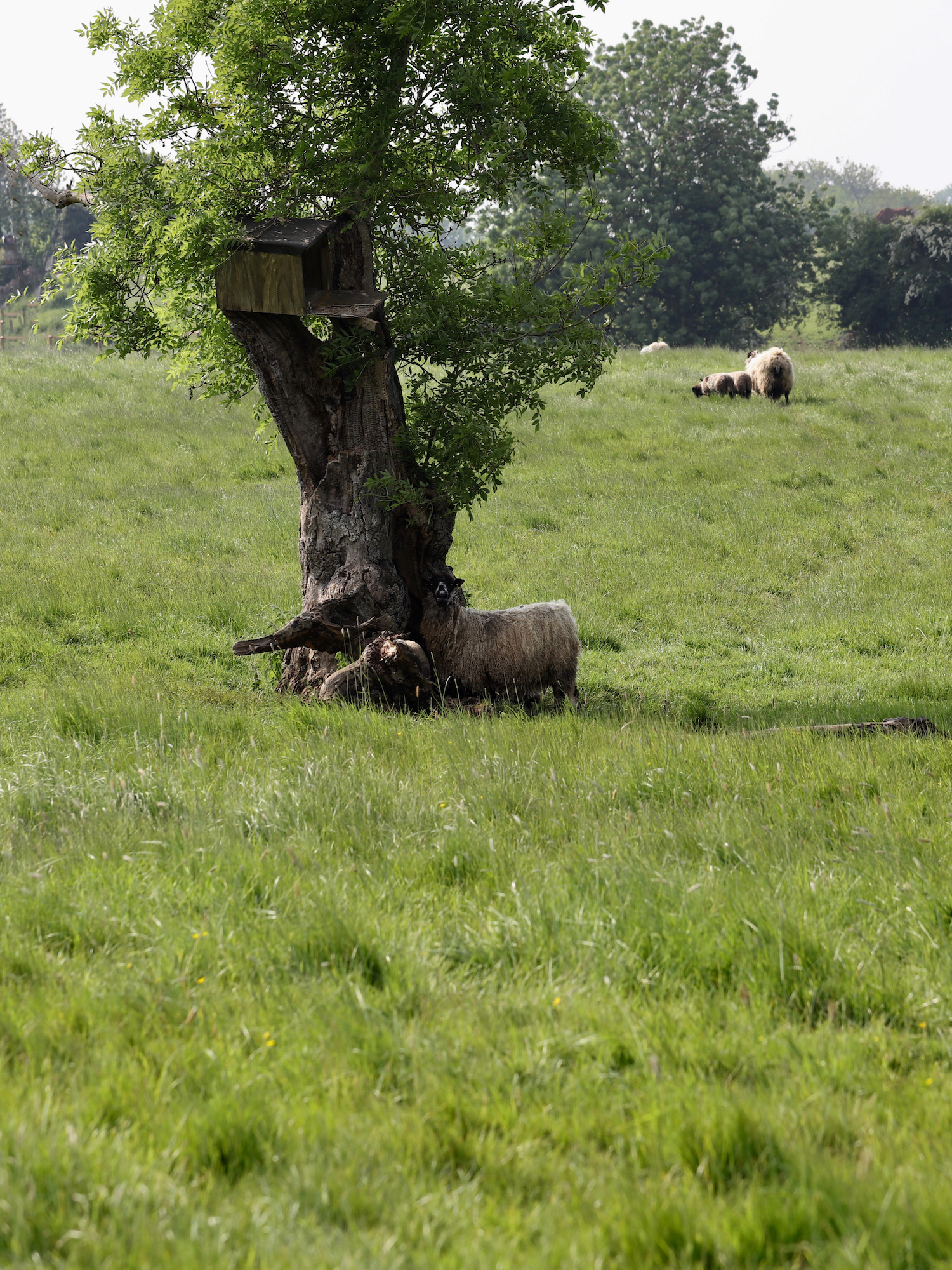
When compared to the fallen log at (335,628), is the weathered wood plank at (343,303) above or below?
above

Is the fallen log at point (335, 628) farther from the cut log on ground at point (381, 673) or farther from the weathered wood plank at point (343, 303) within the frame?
the weathered wood plank at point (343, 303)

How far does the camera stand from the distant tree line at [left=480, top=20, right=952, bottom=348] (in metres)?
54.7

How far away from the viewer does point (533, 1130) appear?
2.71 meters

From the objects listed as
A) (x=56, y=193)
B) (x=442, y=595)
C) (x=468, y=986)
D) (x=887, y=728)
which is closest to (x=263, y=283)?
(x=56, y=193)

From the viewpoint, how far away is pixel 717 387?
2792cm

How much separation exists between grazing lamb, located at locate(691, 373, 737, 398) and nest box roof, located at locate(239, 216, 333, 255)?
67.8 feet

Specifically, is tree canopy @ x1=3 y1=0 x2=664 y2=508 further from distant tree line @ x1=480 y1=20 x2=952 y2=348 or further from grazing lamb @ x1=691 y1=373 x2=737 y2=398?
distant tree line @ x1=480 y1=20 x2=952 y2=348

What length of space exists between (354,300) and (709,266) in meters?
52.3

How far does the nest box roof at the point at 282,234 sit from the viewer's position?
8672mm

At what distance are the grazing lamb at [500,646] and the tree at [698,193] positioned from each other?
1902 inches

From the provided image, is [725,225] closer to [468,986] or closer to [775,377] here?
[775,377]

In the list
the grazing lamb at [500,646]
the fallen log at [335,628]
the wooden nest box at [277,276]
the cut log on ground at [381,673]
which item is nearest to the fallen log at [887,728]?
the grazing lamb at [500,646]

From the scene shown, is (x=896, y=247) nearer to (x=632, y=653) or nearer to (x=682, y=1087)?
(x=632, y=653)

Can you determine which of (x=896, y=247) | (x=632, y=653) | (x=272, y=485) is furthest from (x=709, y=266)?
(x=632, y=653)
